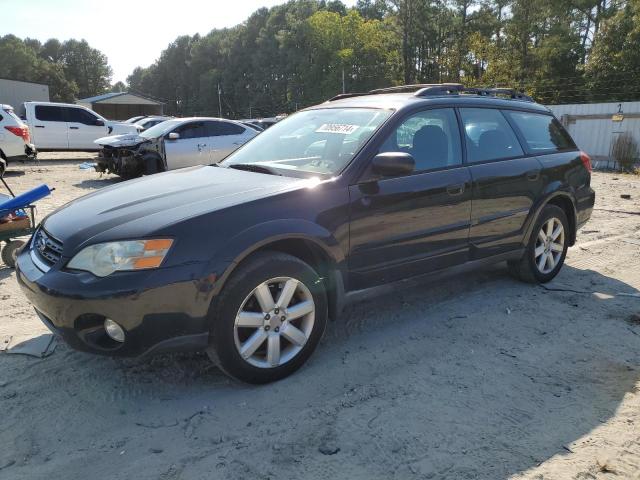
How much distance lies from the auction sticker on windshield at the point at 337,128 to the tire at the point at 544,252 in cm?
214

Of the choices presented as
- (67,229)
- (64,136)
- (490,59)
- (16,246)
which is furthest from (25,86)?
(67,229)

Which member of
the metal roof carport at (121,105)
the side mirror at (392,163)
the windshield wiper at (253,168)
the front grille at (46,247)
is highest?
the metal roof carport at (121,105)

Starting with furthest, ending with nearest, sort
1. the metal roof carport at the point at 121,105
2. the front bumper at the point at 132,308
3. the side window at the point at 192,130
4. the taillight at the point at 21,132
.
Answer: the metal roof carport at the point at 121,105, the taillight at the point at 21,132, the side window at the point at 192,130, the front bumper at the point at 132,308

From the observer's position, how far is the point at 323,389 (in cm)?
304

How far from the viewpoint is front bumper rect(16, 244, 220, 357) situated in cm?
259

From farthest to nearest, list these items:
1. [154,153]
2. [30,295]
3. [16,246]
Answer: [154,153] → [16,246] → [30,295]

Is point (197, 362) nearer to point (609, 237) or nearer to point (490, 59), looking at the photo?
point (609, 237)

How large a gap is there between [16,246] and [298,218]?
12.2ft

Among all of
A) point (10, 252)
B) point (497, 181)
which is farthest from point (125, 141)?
point (497, 181)

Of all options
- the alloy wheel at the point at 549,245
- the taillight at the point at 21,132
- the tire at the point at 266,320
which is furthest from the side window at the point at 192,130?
the tire at the point at 266,320

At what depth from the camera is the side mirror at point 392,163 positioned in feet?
10.8

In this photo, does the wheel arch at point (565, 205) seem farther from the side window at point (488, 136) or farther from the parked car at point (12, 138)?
the parked car at point (12, 138)

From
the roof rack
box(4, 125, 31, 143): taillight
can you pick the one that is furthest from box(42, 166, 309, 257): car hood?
box(4, 125, 31, 143): taillight

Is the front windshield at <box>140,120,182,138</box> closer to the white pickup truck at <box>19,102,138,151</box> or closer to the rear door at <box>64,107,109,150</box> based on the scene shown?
the white pickup truck at <box>19,102,138,151</box>
